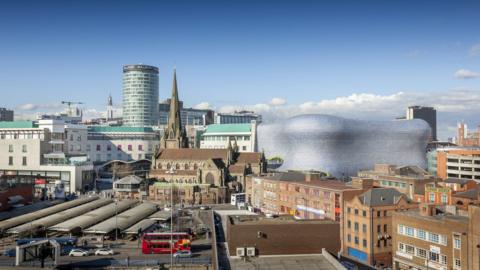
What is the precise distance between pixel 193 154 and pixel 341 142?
59668 mm

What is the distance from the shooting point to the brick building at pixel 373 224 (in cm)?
6091

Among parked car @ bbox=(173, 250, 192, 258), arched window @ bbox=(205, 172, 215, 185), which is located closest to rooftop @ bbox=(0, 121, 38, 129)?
arched window @ bbox=(205, 172, 215, 185)

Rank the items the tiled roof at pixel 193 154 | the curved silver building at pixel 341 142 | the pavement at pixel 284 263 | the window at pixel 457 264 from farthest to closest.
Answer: the curved silver building at pixel 341 142 < the tiled roof at pixel 193 154 < the pavement at pixel 284 263 < the window at pixel 457 264

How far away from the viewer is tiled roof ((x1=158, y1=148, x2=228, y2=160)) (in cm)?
12850

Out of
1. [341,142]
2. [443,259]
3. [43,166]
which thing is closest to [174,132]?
[43,166]

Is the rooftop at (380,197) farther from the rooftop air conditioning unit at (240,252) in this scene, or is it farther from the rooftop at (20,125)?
the rooftop at (20,125)

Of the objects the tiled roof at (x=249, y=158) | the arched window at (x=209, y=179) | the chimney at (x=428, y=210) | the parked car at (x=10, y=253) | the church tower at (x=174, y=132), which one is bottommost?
the parked car at (x=10, y=253)

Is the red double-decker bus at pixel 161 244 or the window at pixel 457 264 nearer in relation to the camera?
the window at pixel 457 264

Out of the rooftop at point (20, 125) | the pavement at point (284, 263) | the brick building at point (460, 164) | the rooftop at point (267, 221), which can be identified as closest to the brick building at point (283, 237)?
the rooftop at point (267, 221)

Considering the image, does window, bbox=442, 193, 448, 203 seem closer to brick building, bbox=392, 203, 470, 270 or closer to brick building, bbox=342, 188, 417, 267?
brick building, bbox=342, 188, 417, 267

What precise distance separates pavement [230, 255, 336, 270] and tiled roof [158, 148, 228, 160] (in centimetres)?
7420

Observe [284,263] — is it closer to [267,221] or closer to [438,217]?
[267,221]

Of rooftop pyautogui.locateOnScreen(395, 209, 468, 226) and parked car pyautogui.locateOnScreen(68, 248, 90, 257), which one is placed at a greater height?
rooftop pyautogui.locateOnScreen(395, 209, 468, 226)

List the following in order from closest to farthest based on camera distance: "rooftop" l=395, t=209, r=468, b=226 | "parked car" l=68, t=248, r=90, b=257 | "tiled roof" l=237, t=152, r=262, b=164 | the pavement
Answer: the pavement
"rooftop" l=395, t=209, r=468, b=226
"parked car" l=68, t=248, r=90, b=257
"tiled roof" l=237, t=152, r=262, b=164
